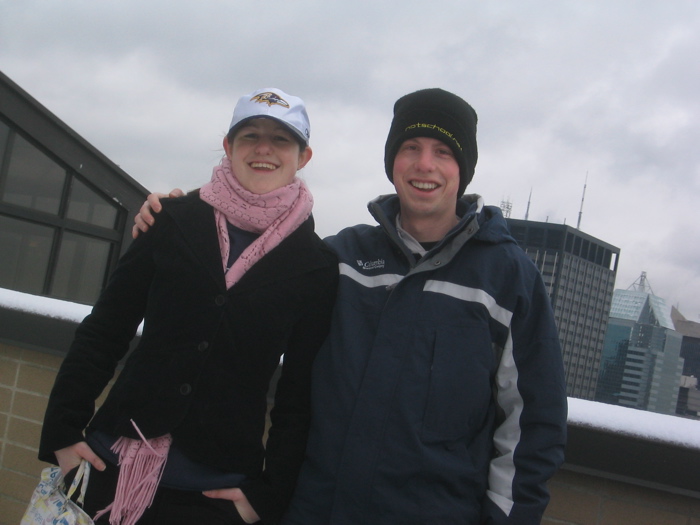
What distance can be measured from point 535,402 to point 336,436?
1.73 ft

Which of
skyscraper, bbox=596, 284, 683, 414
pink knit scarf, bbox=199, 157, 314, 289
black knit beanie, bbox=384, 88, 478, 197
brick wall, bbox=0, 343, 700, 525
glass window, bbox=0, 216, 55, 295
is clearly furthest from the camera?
skyscraper, bbox=596, 284, 683, 414

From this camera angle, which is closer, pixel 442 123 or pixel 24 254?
pixel 442 123

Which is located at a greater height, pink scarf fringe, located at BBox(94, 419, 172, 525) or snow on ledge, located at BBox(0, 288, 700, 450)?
snow on ledge, located at BBox(0, 288, 700, 450)

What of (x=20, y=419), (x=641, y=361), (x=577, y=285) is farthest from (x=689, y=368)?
(x=20, y=419)

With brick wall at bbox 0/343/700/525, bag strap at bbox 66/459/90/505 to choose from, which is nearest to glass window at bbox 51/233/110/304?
brick wall at bbox 0/343/700/525

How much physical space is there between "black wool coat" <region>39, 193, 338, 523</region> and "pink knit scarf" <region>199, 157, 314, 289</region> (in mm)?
31

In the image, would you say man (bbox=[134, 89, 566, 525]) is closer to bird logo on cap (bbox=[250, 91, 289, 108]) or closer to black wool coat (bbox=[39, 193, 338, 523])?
black wool coat (bbox=[39, 193, 338, 523])

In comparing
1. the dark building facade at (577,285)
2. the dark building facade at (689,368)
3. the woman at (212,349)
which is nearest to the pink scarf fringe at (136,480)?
the woman at (212,349)

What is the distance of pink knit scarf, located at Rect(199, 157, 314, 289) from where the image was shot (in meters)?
1.69

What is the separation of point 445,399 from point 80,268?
10869mm

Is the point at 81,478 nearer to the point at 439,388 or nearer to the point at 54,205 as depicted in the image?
the point at 439,388

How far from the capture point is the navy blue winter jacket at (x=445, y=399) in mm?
1508

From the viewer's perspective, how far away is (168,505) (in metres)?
1.55

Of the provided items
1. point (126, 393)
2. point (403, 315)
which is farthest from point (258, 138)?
point (126, 393)
